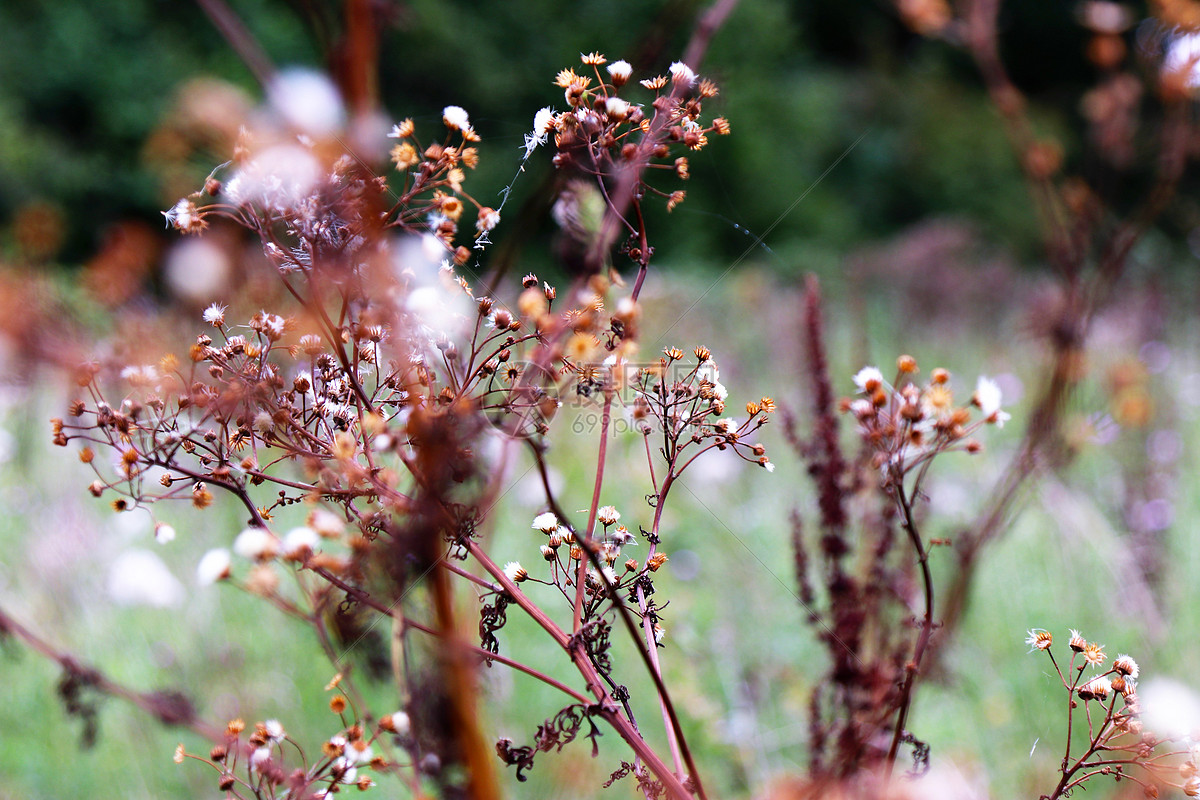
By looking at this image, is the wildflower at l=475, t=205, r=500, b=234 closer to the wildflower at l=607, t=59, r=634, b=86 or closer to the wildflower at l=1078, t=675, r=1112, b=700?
the wildflower at l=607, t=59, r=634, b=86

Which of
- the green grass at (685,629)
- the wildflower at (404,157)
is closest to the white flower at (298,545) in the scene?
the wildflower at (404,157)

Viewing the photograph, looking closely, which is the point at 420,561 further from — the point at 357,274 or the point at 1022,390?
the point at 1022,390

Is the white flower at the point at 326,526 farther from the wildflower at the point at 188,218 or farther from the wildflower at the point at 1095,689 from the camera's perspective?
the wildflower at the point at 1095,689

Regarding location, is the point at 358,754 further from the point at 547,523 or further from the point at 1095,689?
the point at 1095,689

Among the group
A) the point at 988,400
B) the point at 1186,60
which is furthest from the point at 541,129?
the point at 1186,60

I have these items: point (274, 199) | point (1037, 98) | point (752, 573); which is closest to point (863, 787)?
point (274, 199)

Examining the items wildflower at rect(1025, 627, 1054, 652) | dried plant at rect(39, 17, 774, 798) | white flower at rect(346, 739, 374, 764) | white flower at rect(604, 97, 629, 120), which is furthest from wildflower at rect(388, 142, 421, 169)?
wildflower at rect(1025, 627, 1054, 652)

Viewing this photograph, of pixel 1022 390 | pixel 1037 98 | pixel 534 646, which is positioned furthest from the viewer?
pixel 1037 98
